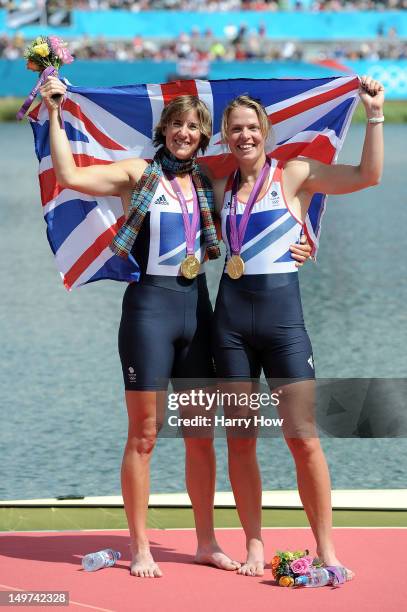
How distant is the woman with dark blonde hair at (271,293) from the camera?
4844 millimetres

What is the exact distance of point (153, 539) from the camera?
5523mm

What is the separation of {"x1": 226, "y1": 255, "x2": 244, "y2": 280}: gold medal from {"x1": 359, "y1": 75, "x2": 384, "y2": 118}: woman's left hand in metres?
0.74

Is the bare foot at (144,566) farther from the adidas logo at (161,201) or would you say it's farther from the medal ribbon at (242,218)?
the adidas logo at (161,201)

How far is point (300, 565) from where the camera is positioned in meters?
4.75

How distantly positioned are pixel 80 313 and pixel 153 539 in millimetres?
7602

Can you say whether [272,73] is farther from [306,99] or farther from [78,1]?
[306,99]

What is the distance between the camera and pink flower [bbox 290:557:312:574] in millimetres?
4742

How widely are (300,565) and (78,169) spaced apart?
1702 mm

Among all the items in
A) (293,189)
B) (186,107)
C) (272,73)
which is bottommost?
(293,189)

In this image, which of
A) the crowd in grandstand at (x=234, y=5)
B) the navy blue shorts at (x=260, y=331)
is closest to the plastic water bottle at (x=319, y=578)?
the navy blue shorts at (x=260, y=331)

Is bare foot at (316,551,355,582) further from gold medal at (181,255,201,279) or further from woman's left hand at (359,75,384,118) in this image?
woman's left hand at (359,75,384,118)

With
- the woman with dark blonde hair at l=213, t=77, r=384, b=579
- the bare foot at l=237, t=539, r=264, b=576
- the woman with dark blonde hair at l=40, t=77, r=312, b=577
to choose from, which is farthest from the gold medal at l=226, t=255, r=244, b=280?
the bare foot at l=237, t=539, r=264, b=576

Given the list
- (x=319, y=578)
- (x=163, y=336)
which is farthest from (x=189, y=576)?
(x=163, y=336)


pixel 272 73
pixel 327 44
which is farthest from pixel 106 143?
pixel 327 44
